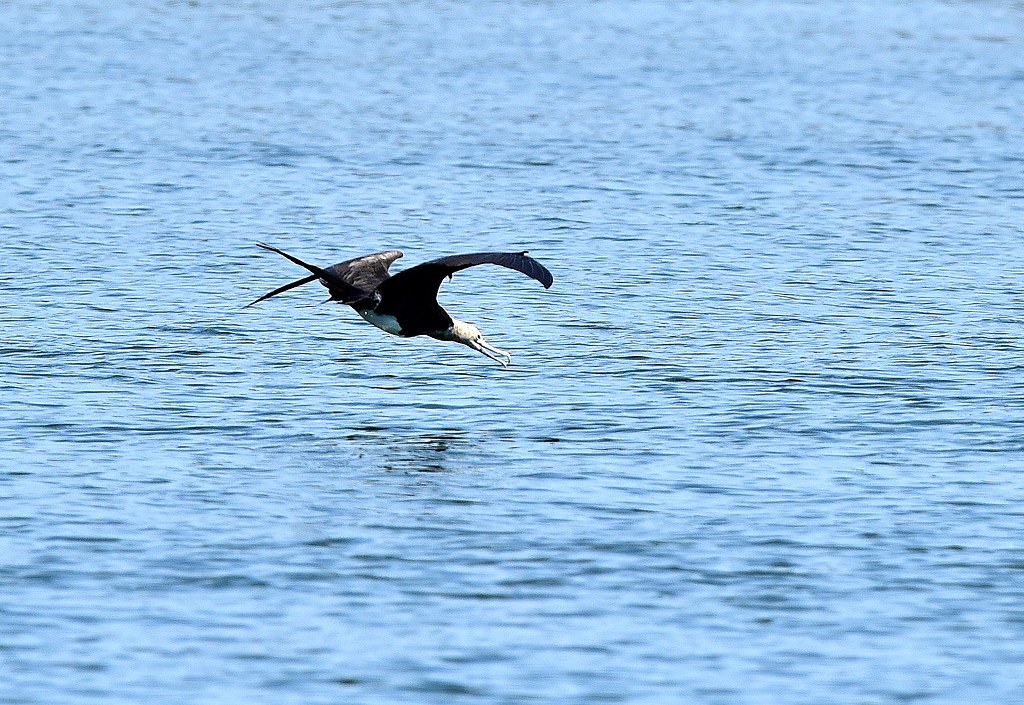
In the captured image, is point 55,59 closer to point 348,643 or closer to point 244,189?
point 244,189

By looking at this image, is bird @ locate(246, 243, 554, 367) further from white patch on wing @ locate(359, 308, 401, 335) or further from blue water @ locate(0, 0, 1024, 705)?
blue water @ locate(0, 0, 1024, 705)

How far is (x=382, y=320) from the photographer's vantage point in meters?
17.0

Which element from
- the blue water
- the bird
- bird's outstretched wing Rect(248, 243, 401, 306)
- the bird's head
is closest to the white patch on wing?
the bird

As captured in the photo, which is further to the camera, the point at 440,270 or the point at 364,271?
the point at 364,271

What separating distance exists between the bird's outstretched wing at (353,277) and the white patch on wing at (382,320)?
169 mm

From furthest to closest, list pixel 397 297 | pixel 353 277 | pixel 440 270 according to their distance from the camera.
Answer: pixel 353 277 < pixel 397 297 < pixel 440 270

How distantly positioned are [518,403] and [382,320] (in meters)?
1.69

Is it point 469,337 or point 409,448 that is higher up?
point 469,337

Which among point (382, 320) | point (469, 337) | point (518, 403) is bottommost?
point (518, 403)

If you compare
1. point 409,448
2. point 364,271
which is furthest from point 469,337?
point 409,448

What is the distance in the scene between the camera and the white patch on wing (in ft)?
55.6

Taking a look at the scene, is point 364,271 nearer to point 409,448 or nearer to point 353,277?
point 353,277

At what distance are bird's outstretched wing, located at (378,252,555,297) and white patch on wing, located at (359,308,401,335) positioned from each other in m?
0.20

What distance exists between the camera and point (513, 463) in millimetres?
16031
